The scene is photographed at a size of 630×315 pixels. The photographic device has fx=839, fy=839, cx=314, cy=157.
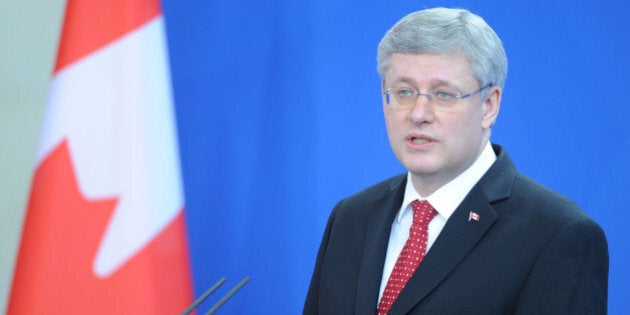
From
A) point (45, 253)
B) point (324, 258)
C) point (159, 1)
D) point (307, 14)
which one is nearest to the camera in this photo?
point (324, 258)

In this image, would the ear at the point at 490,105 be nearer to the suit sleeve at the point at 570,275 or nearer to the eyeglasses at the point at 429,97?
the eyeglasses at the point at 429,97

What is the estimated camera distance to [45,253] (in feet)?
6.94

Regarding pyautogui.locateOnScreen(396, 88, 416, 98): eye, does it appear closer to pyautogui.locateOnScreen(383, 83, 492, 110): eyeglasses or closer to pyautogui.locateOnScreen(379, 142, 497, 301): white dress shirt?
pyautogui.locateOnScreen(383, 83, 492, 110): eyeglasses

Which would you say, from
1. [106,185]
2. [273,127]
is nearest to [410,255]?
[106,185]

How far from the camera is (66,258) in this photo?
6.95 feet

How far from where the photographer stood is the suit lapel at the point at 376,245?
4.71ft

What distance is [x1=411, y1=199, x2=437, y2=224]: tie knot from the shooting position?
146cm

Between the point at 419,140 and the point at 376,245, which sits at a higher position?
the point at 419,140

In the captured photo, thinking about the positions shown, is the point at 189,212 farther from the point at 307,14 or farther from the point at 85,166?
the point at 307,14

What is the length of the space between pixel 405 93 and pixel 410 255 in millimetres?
277

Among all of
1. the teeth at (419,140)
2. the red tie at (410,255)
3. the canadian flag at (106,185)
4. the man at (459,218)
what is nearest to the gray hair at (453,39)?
the man at (459,218)

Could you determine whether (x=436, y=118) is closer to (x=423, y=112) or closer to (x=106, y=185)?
(x=423, y=112)

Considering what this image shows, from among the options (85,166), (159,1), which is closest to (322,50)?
(159,1)

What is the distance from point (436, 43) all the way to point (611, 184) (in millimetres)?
1115
